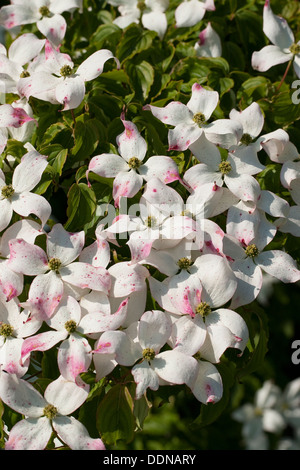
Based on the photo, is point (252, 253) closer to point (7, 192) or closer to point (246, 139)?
point (246, 139)

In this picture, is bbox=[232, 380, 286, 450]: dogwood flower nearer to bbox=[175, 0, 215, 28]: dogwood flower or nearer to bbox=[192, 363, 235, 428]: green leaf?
bbox=[192, 363, 235, 428]: green leaf

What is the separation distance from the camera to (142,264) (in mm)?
928

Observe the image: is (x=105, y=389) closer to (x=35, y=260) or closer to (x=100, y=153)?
(x=35, y=260)

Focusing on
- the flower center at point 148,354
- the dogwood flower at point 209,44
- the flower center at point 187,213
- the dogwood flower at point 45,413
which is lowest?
the dogwood flower at point 45,413

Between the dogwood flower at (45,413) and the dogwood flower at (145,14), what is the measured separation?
619mm

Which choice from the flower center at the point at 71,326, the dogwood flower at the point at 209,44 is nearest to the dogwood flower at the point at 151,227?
the flower center at the point at 71,326

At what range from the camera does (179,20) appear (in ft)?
3.92

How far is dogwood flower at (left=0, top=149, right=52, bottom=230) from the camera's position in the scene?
3.05 feet

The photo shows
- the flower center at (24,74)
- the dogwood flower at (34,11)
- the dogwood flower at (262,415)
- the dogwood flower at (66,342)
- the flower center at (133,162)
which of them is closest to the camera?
the dogwood flower at (66,342)

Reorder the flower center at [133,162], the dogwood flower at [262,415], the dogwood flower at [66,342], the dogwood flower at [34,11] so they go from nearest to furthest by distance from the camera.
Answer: the dogwood flower at [66,342] → the flower center at [133,162] → the dogwood flower at [34,11] → the dogwood flower at [262,415]

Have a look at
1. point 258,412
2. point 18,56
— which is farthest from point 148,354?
point 258,412

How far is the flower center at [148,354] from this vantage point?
2.85 feet

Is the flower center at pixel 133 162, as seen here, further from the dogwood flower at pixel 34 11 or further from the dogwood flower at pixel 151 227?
the dogwood flower at pixel 34 11
